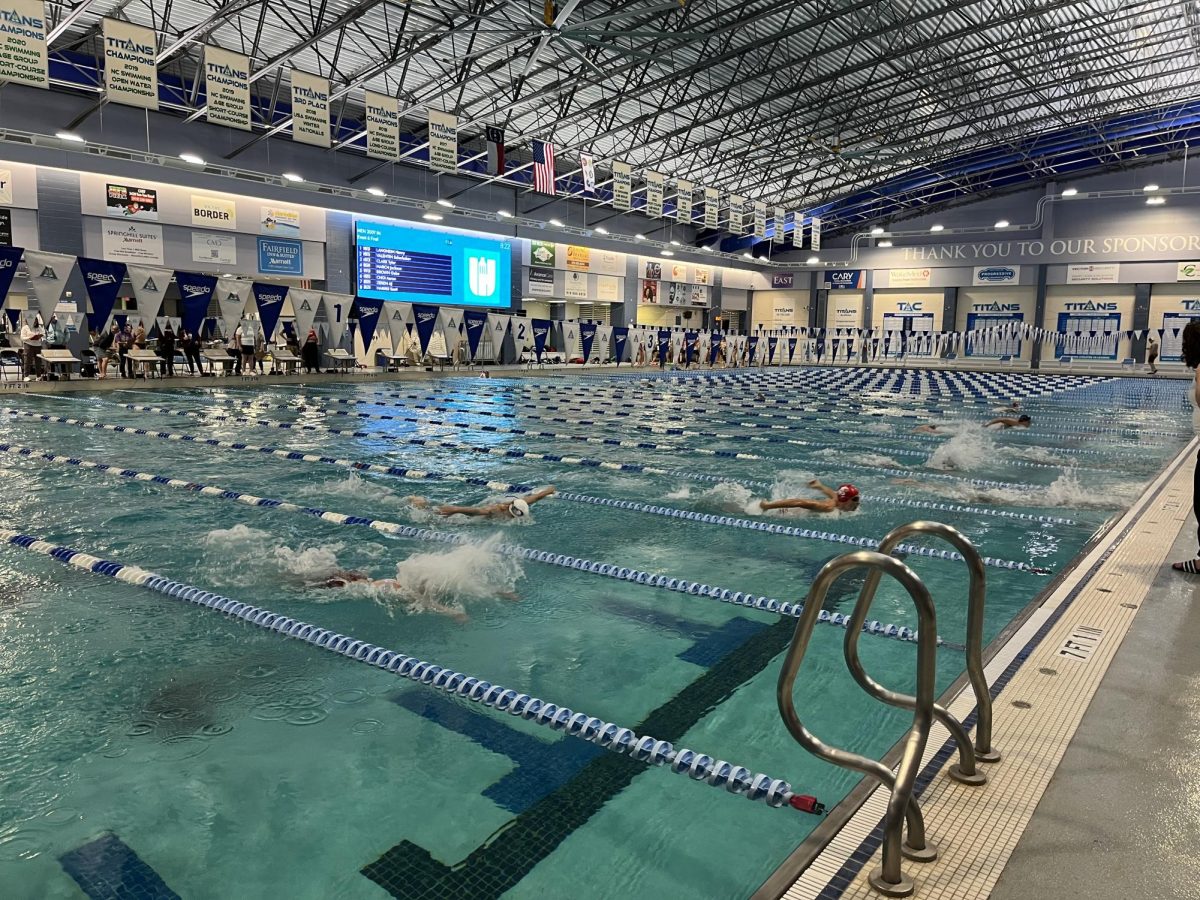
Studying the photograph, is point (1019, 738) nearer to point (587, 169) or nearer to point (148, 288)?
point (148, 288)

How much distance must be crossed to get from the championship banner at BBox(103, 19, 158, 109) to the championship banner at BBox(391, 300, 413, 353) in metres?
9.98

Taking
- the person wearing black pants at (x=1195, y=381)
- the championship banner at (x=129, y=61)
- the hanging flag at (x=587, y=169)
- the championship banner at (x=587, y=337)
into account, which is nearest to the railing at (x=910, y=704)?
the person wearing black pants at (x=1195, y=381)

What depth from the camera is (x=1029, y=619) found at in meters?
3.30

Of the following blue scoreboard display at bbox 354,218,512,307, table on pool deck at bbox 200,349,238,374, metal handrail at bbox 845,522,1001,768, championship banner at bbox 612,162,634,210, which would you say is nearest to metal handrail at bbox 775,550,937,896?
metal handrail at bbox 845,522,1001,768

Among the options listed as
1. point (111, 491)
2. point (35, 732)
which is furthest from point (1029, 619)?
point (111, 491)

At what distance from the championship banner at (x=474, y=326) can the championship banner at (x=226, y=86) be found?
10.8m

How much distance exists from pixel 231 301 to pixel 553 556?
53.9 feet

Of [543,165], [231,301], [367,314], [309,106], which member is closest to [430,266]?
[367,314]

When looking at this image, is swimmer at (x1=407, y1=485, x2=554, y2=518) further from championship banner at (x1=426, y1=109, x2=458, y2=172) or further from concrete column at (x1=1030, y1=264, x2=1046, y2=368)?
concrete column at (x1=1030, y1=264, x2=1046, y2=368)

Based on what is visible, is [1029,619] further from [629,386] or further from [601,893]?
[629,386]

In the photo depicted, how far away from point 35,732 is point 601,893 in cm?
197

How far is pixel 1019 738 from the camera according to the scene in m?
A: 2.23

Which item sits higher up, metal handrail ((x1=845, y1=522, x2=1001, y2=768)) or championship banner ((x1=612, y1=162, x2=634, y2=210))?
championship banner ((x1=612, y1=162, x2=634, y2=210))

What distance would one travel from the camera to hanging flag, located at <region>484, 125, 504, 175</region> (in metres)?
22.5
